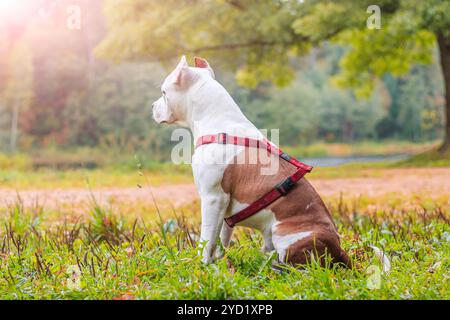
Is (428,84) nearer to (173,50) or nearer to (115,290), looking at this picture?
(173,50)

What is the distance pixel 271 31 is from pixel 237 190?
11.5 meters

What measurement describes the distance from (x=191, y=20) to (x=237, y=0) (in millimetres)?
1901

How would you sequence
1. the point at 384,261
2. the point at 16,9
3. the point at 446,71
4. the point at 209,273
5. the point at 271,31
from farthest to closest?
the point at 16,9
the point at 446,71
the point at 271,31
the point at 384,261
the point at 209,273

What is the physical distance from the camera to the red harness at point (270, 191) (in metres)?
3.08

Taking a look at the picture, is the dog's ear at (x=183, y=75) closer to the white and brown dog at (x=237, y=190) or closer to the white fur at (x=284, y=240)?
the white and brown dog at (x=237, y=190)

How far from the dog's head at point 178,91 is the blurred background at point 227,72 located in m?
2.58

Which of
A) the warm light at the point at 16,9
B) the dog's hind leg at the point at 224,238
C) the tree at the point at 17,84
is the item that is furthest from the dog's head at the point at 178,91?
the warm light at the point at 16,9

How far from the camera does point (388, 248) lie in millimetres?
3895

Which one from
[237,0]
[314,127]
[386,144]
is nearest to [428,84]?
[386,144]

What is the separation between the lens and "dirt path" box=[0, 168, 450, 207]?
7821 millimetres

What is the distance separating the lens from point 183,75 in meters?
3.25

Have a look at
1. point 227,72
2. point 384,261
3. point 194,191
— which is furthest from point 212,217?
point 227,72

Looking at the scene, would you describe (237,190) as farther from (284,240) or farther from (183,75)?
(183,75)

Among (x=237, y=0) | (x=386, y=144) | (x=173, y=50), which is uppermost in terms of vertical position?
(x=237, y=0)
